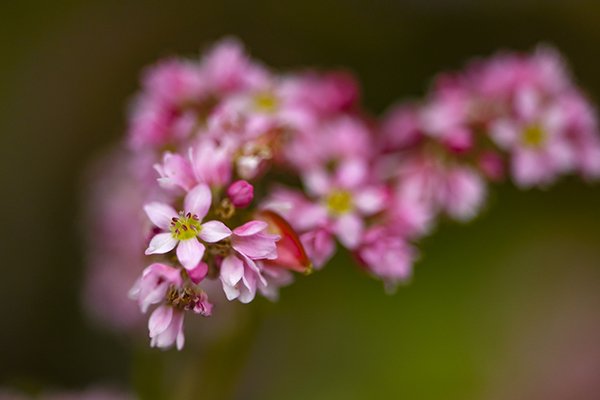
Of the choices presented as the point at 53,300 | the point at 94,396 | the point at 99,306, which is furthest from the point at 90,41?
the point at 94,396

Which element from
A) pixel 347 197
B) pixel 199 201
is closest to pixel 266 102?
pixel 347 197

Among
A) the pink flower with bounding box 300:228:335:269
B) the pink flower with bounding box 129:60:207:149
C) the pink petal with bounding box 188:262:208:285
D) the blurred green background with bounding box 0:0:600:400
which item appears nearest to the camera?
the pink petal with bounding box 188:262:208:285

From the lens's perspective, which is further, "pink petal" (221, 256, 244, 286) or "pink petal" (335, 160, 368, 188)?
"pink petal" (335, 160, 368, 188)

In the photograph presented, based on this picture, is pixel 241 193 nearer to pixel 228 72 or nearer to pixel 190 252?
pixel 190 252

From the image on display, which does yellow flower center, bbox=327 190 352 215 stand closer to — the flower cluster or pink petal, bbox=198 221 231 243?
the flower cluster

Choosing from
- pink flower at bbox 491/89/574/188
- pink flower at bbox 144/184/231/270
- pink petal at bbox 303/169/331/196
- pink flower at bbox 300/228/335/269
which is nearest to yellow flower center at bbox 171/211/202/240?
pink flower at bbox 144/184/231/270

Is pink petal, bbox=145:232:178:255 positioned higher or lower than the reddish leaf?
lower

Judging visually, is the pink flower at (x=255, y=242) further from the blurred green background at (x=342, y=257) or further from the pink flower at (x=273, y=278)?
the blurred green background at (x=342, y=257)

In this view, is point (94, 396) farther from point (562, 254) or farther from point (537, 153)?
point (562, 254)

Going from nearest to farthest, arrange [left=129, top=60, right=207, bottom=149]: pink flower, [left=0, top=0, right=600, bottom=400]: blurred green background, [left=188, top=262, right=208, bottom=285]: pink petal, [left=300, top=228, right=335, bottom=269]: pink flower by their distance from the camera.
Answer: [left=188, top=262, right=208, bottom=285]: pink petal, [left=300, top=228, right=335, bottom=269]: pink flower, [left=129, top=60, right=207, bottom=149]: pink flower, [left=0, top=0, right=600, bottom=400]: blurred green background
